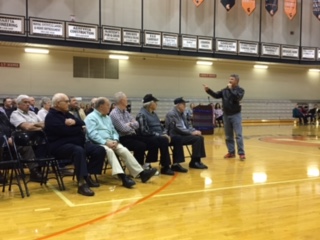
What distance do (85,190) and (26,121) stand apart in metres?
1.75

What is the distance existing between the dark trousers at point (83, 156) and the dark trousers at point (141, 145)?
0.79m

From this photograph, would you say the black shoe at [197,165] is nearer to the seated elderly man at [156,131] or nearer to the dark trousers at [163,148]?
the seated elderly man at [156,131]

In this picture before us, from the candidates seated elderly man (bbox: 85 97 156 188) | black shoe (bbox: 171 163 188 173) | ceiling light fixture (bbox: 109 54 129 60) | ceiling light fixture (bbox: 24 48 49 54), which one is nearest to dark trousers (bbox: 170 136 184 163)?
black shoe (bbox: 171 163 188 173)

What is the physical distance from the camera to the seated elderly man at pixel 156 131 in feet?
19.0

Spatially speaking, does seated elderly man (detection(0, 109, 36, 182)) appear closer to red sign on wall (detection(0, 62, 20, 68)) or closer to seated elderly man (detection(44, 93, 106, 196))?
seated elderly man (detection(44, 93, 106, 196))

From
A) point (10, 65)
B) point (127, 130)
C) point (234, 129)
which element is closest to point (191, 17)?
point (10, 65)

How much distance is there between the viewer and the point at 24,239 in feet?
10.00

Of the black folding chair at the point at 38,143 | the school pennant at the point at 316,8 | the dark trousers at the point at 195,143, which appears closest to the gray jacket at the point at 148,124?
the dark trousers at the point at 195,143

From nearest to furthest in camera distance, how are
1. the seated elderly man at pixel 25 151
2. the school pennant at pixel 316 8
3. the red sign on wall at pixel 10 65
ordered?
the seated elderly man at pixel 25 151
the red sign on wall at pixel 10 65
the school pennant at pixel 316 8

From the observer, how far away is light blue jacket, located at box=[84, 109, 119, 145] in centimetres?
507

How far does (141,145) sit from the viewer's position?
5555 mm

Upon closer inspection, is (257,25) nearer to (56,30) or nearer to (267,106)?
(267,106)

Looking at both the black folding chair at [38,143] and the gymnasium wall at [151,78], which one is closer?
the black folding chair at [38,143]

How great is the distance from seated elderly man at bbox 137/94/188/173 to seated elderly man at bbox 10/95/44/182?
1586 mm
